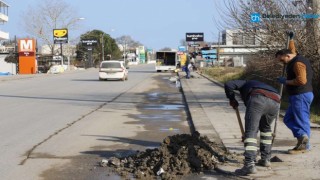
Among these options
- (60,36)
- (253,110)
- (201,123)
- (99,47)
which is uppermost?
(60,36)

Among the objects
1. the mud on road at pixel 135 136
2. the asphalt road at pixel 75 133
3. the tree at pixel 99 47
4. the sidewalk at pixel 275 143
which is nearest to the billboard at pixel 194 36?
the tree at pixel 99 47

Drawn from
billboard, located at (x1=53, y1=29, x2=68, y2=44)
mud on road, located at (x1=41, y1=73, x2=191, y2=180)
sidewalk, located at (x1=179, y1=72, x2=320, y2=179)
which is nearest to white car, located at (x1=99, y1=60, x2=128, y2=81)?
mud on road, located at (x1=41, y1=73, x2=191, y2=180)

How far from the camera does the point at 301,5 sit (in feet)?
46.4

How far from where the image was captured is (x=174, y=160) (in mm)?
6957

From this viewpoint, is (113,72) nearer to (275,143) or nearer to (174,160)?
(275,143)

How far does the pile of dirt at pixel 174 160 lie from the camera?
677 cm

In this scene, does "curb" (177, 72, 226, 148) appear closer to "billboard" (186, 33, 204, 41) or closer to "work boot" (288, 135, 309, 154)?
"work boot" (288, 135, 309, 154)

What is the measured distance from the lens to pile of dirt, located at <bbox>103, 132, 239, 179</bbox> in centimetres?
677

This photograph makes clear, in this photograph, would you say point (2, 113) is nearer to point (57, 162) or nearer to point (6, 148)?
point (6, 148)

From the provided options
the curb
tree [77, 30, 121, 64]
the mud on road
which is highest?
tree [77, 30, 121, 64]

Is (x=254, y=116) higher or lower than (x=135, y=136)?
higher

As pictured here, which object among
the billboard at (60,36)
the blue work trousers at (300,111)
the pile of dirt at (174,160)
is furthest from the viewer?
the billboard at (60,36)

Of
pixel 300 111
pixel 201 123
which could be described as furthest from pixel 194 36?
pixel 300 111

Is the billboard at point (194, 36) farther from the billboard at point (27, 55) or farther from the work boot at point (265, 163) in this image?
the work boot at point (265, 163)
